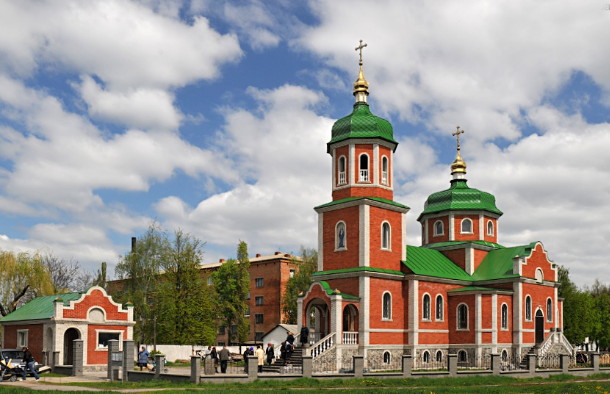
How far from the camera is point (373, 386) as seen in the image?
25.6 metres

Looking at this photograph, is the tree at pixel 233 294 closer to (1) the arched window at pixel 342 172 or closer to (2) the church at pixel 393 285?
(2) the church at pixel 393 285

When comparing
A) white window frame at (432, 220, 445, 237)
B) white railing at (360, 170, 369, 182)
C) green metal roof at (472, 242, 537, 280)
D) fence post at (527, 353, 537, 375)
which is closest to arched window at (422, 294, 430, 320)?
green metal roof at (472, 242, 537, 280)

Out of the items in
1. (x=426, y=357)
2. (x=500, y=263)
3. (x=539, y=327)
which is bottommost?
(x=426, y=357)

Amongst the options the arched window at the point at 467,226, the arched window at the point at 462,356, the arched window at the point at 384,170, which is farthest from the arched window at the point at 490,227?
the arched window at the point at 384,170

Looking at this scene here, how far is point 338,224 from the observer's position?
3934cm

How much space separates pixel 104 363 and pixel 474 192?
26.6 m

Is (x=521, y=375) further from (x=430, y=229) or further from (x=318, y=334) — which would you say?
(x=430, y=229)

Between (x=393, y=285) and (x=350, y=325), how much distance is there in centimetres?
343

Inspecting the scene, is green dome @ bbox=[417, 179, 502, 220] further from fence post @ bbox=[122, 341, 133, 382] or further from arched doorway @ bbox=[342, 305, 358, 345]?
fence post @ bbox=[122, 341, 133, 382]

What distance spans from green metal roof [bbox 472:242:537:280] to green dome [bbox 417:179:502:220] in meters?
3.33

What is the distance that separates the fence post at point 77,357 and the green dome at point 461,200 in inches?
1034

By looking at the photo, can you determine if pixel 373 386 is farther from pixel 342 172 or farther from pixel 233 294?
pixel 233 294

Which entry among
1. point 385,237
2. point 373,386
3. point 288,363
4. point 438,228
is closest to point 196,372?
point 373,386

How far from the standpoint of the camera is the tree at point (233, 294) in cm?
6469
